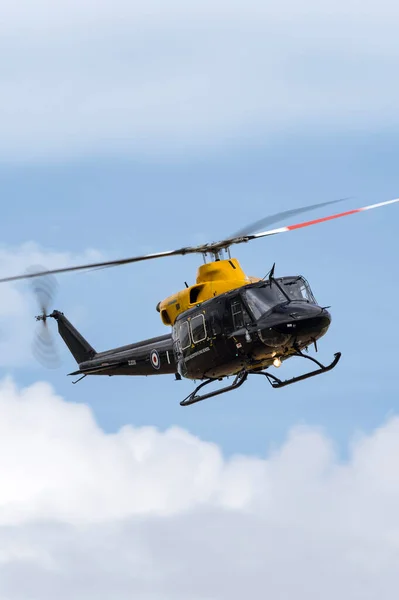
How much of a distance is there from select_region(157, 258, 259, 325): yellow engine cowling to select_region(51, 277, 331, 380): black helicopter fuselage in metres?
0.61

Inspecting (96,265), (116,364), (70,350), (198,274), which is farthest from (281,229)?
(70,350)

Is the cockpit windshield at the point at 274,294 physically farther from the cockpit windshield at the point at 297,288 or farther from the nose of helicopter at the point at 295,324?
the nose of helicopter at the point at 295,324

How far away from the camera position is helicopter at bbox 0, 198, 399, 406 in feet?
159

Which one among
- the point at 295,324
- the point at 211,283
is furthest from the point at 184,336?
the point at 295,324

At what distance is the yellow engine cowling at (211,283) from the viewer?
170 feet

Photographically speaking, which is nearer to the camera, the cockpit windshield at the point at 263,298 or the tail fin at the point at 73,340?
the cockpit windshield at the point at 263,298

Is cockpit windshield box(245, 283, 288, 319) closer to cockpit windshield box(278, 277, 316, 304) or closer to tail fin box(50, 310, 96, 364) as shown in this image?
cockpit windshield box(278, 277, 316, 304)

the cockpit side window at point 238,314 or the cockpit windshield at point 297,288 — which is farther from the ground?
the cockpit windshield at point 297,288

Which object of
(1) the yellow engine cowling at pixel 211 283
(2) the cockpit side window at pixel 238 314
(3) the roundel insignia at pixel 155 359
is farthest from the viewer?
(3) the roundel insignia at pixel 155 359

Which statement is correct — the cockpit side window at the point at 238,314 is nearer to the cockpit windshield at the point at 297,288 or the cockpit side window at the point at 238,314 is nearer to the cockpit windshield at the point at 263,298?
the cockpit windshield at the point at 263,298

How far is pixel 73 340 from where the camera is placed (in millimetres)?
64750

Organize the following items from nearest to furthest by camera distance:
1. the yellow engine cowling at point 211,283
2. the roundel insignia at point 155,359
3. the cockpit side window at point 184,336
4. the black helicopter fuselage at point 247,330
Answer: the black helicopter fuselage at point 247,330 → the cockpit side window at point 184,336 → the yellow engine cowling at point 211,283 → the roundel insignia at point 155,359

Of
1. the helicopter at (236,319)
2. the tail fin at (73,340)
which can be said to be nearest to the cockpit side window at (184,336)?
the helicopter at (236,319)

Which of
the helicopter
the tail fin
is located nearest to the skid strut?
the helicopter
